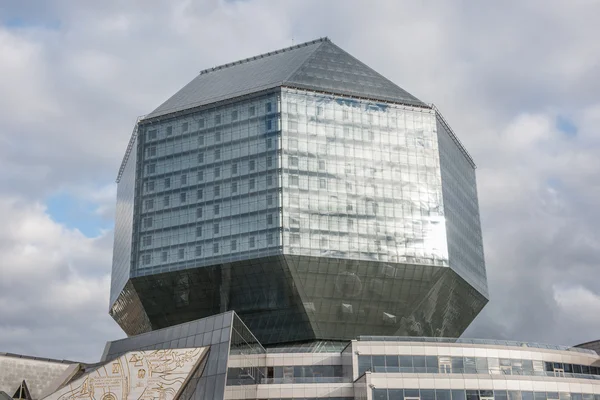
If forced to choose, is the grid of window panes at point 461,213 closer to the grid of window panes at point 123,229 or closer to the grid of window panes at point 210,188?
the grid of window panes at point 210,188

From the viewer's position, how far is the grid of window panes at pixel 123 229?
414ft

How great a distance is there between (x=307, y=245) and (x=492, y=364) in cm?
3248

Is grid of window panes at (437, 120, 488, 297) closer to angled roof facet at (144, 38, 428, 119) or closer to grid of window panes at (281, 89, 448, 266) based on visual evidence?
grid of window panes at (281, 89, 448, 266)

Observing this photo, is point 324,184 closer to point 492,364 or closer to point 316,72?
point 316,72

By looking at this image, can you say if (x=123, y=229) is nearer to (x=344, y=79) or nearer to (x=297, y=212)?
(x=297, y=212)

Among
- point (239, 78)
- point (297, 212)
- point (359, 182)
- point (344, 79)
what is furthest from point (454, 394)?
point (239, 78)

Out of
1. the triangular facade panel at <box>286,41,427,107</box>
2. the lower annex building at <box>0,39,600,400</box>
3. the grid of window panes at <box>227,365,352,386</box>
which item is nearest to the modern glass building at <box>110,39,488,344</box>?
the lower annex building at <box>0,39,600,400</box>

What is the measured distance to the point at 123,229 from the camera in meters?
134

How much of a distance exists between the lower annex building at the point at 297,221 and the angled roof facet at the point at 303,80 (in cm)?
41

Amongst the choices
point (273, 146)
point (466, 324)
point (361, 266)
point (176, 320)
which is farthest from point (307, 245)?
point (466, 324)

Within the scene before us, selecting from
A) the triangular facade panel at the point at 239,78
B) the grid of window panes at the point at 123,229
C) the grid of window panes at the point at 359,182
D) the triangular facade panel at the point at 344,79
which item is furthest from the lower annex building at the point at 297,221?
the grid of window panes at the point at 123,229

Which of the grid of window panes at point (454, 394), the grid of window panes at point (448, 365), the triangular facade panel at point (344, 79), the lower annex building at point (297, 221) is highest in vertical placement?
the triangular facade panel at point (344, 79)

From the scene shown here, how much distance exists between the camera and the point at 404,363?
3602 inches

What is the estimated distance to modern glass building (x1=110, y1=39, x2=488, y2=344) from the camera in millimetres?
115438
